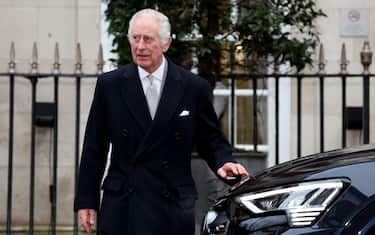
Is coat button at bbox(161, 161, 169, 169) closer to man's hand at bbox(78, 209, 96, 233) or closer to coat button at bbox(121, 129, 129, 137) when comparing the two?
coat button at bbox(121, 129, 129, 137)

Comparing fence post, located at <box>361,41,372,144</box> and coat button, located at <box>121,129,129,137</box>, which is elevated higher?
fence post, located at <box>361,41,372,144</box>

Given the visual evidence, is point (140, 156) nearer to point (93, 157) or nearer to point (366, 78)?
point (93, 157)

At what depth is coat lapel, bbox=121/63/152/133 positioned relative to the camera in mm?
4375

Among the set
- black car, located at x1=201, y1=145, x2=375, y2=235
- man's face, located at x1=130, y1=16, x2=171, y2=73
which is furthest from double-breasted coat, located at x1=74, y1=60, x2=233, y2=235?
black car, located at x1=201, y1=145, x2=375, y2=235

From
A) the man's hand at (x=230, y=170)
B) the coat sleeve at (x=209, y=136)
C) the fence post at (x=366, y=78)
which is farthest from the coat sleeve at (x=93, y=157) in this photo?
the fence post at (x=366, y=78)

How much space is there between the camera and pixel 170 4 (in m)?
6.73

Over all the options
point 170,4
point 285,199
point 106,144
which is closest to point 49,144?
point 170,4

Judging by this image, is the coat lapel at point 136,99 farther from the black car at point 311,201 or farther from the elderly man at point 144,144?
the black car at point 311,201

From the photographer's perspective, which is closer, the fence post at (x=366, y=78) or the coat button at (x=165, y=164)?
the coat button at (x=165, y=164)

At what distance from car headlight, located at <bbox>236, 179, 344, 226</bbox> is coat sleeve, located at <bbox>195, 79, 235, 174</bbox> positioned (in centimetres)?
53

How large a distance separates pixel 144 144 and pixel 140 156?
0.21ft

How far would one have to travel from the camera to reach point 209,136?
4.66 meters

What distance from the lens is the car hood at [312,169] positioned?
4.05m

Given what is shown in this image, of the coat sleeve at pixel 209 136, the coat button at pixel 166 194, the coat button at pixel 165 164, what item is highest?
the coat sleeve at pixel 209 136
